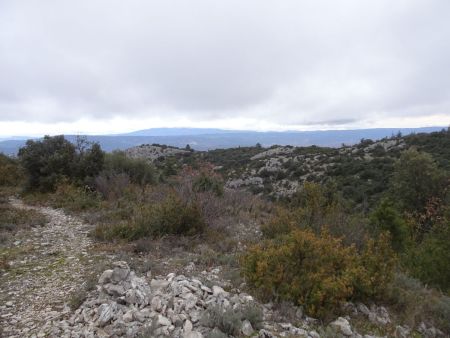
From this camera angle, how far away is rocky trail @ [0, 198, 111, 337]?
440 cm

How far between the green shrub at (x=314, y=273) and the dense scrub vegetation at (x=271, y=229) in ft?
0.04

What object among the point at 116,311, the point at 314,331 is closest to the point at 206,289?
the point at 116,311

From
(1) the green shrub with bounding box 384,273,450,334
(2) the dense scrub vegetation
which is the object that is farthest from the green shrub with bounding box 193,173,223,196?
(1) the green shrub with bounding box 384,273,450,334

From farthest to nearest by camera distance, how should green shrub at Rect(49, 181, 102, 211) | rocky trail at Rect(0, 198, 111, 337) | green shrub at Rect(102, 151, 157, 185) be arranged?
green shrub at Rect(102, 151, 157, 185), green shrub at Rect(49, 181, 102, 211), rocky trail at Rect(0, 198, 111, 337)

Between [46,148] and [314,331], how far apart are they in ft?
43.0

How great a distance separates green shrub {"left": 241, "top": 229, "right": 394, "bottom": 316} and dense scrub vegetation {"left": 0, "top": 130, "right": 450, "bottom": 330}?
0.04 feet

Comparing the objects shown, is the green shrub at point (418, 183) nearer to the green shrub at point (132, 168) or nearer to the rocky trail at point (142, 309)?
the green shrub at point (132, 168)

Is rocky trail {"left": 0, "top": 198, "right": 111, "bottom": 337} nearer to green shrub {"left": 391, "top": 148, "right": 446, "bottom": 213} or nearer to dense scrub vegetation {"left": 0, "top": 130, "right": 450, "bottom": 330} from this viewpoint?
dense scrub vegetation {"left": 0, "top": 130, "right": 450, "bottom": 330}

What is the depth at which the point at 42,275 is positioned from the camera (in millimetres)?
5688

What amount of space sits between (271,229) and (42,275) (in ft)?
15.1

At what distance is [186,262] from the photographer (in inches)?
235

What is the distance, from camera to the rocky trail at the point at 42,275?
14.4ft

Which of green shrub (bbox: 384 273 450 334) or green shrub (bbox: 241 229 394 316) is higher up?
green shrub (bbox: 241 229 394 316)

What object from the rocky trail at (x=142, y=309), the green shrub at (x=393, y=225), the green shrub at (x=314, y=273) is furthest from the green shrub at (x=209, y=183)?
the green shrub at (x=314, y=273)
